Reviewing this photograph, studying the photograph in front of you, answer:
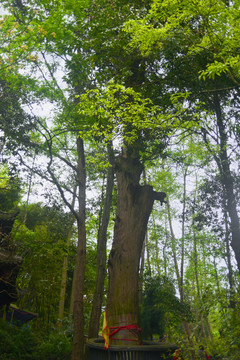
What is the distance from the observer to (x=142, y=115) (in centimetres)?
659

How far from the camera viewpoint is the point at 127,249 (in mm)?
6098

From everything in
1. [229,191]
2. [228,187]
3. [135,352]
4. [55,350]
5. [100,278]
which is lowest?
[55,350]

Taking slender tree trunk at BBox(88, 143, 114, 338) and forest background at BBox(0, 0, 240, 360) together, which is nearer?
forest background at BBox(0, 0, 240, 360)

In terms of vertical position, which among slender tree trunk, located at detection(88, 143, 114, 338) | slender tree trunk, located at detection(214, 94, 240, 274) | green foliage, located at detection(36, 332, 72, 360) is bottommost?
green foliage, located at detection(36, 332, 72, 360)

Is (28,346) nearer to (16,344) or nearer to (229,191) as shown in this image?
(16,344)

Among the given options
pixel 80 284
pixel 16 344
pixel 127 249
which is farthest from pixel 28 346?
pixel 127 249

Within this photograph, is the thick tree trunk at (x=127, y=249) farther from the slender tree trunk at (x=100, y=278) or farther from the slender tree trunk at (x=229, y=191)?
the slender tree trunk at (x=229, y=191)

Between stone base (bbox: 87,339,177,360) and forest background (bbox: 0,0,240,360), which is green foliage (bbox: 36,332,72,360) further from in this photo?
stone base (bbox: 87,339,177,360)

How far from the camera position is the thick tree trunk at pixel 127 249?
18.1 feet

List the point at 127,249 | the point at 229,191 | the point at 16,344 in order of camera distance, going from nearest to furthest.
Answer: the point at 127,249, the point at 229,191, the point at 16,344

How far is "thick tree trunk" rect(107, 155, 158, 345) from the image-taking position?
18.1 feet

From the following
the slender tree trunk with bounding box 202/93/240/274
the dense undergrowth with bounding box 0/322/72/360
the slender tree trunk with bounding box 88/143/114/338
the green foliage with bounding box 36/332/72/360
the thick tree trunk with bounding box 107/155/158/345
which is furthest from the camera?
the green foliage with bounding box 36/332/72/360

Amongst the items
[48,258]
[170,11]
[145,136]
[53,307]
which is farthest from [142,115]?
[53,307]

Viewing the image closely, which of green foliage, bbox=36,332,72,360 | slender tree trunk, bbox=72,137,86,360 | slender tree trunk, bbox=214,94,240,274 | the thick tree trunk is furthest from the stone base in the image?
green foliage, bbox=36,332,72,360
